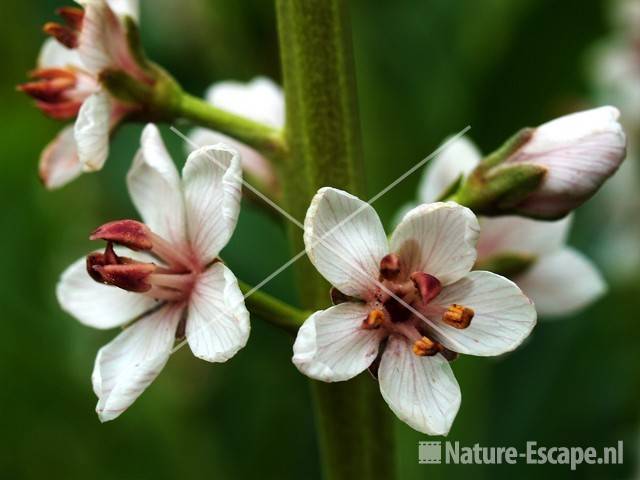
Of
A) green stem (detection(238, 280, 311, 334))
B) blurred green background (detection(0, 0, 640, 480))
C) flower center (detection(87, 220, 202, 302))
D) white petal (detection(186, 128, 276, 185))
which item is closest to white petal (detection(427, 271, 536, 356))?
green stem (detection(238, 280, 311, 334))

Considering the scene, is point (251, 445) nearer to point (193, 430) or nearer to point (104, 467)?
point (193, 430)

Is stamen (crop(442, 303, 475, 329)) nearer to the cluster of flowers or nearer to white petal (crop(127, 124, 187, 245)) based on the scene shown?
the cluster of flowers

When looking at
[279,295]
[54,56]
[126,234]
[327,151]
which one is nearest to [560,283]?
[327,151]

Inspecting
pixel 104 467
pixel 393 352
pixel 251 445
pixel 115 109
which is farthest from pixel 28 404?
pixel 393 352

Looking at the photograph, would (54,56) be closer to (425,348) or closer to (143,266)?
(143,266)

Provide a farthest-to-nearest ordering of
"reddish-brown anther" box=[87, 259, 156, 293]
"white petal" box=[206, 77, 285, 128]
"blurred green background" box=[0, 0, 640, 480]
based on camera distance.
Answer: "blurred green background" box=[0, 0, 640, 480], "white petal" box=[206, 77, 285, 128], "reddish-brown anther" box=[87, 259, 156, 293]

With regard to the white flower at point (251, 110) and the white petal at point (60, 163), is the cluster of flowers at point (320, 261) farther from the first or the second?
the white flower at point (251, 110)

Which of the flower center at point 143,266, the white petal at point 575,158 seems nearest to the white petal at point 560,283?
the white petal at point 575,158
